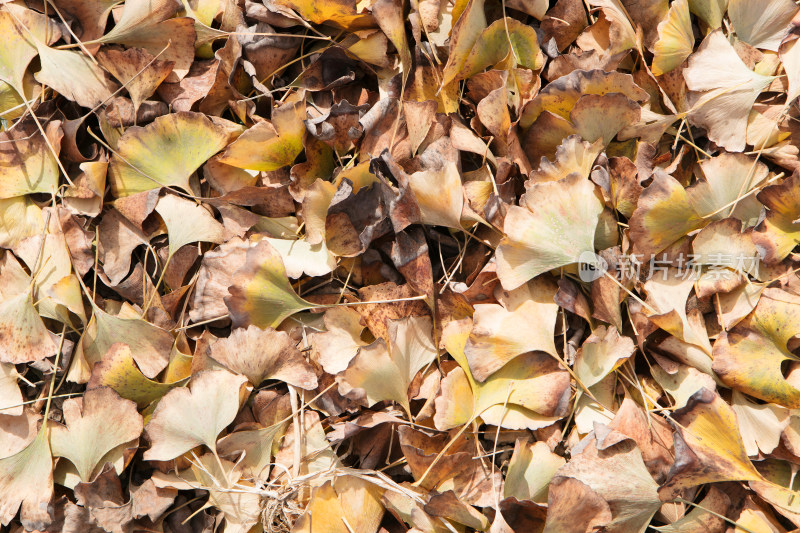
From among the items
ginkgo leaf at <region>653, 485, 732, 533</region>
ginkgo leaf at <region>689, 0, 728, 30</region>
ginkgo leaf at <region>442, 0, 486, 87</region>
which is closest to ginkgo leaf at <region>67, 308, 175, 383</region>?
ginkgo leaf at <region>442, 0, 486, 87</region>

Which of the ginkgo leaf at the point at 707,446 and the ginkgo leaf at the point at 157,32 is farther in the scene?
the ginkgo leaf at the point at 157,32

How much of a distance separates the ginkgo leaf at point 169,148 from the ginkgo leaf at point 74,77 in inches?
2.4

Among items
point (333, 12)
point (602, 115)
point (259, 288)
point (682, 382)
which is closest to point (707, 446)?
point (682, 382)

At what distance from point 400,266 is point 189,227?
198 millimetres

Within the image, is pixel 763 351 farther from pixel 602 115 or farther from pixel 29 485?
pixel 29 485

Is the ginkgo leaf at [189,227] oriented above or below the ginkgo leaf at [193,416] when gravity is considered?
above

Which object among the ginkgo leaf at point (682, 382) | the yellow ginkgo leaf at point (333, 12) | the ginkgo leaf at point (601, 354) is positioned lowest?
the ginkgo leaf at point (682, 382)

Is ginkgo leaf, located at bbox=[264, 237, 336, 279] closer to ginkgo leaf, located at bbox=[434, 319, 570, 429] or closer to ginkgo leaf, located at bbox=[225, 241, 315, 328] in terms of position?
ginkgo leaf, located at bbox=[225, 241, 315, 328]

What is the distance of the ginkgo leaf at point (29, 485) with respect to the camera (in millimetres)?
556

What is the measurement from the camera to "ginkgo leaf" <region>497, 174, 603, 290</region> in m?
0.54

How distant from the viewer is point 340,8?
1.95 ft

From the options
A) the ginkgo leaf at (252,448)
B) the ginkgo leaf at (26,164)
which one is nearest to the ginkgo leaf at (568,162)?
the ginkgo leaf at (252,448)

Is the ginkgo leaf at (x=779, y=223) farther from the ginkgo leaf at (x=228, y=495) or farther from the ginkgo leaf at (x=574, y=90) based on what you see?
the ginkgo leaf at (x=228, y=495)

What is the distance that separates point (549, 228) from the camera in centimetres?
54
